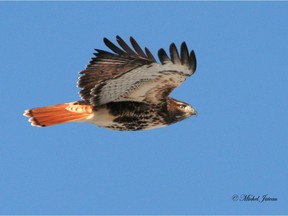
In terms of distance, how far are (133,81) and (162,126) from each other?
1.13 m

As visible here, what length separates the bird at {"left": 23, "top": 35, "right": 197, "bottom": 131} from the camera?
31.9ft

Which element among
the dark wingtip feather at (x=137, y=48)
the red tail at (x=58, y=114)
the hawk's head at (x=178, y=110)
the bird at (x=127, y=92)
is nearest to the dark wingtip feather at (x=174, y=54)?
the bird at (x=127, y=92)

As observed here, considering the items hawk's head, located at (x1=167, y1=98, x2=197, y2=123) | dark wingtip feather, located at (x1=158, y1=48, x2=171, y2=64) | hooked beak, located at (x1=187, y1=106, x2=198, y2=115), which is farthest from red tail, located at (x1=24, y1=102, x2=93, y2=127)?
dark wingtip feather, located at (x1=158, y1=48, x2=171, y2=64)

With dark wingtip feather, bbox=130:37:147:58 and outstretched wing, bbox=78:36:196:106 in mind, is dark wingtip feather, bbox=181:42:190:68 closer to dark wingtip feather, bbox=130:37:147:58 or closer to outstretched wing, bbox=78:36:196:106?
outstretched wing, bbox=78:36:196:106

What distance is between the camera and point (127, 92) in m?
10.4

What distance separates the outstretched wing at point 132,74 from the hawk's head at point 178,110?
1.13 ft

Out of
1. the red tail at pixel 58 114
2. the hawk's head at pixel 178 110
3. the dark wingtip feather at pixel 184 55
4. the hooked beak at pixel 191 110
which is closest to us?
the dark wingtip feather at pixel 184 55

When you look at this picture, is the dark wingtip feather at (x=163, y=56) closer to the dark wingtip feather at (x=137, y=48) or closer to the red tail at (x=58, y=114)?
the dark wingtip feather at (x=137, y=48)

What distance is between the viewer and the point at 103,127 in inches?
432

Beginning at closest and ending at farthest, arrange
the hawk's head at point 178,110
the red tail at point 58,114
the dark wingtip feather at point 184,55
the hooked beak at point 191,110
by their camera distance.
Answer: the dark wingtip feather at point 184,55
the red tail at point 58,114
the hawk's head at point 178,110
the hooked beak at point 191,110

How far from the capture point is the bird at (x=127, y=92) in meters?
9.71

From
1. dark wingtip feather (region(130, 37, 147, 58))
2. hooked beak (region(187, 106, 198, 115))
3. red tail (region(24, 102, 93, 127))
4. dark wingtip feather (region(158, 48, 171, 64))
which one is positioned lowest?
hooked beak (region(187, 106, 198, 115))

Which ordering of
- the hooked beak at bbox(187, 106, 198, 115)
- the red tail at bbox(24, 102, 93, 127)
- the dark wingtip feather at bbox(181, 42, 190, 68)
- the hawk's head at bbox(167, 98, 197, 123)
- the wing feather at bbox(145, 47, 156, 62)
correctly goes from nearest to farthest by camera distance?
the dark wingtip feather at bbox(181, 42, 190, 68) → the wing feather at bbox(145, 47, 156, 62) → the red tail at bbox(24, 102, 93, 127) → the hawk's head at bbox(167, 98, 197, 123) → the hooked beak at bbox(187, 106, 198, 115)

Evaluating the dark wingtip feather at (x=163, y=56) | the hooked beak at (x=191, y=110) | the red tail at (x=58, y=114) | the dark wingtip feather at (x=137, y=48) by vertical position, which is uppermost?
the dark wingtip feather at (x=137, y=48)
